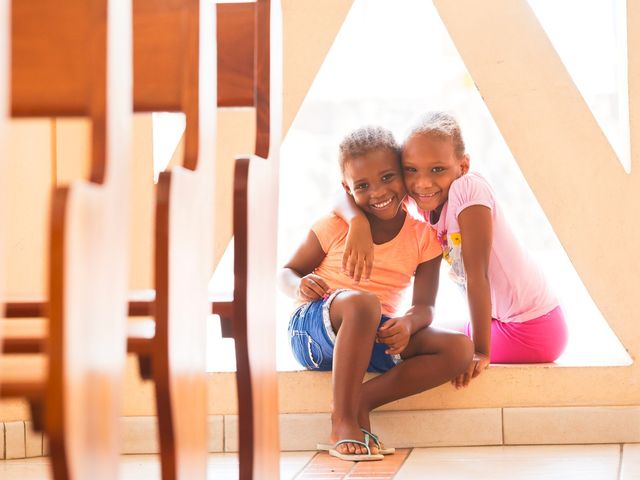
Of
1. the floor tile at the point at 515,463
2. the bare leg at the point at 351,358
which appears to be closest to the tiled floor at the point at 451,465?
the floor tile at the point at 515,463

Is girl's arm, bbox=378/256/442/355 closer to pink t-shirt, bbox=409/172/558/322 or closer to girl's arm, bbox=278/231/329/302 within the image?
pink t-shirt, bbox=409/172/558/322

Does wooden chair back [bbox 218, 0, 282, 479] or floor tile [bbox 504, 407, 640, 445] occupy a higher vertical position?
wooden chair back [bbox 218, 0, 282, 479]

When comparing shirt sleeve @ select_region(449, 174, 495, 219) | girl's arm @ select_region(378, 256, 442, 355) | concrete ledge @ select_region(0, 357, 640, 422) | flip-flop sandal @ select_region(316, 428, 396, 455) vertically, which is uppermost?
shirt sleeve @ select_region(449, 174, 495, 219)

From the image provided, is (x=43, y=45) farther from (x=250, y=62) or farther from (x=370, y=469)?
(x=370, y=469)

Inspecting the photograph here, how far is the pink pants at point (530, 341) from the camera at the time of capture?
294cm

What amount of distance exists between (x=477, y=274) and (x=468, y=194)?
8.4 inches

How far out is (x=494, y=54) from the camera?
2.98 metres

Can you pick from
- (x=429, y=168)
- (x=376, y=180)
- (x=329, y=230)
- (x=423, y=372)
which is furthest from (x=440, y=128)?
(x=423, y=372)

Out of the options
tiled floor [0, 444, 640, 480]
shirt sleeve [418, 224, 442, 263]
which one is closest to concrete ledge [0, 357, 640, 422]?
tiled floor [0, 444, 640, 480]

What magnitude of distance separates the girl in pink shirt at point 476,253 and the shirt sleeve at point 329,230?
2.9 inches

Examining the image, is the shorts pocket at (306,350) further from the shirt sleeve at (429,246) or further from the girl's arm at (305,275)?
the shirt sleeve at (429,246)

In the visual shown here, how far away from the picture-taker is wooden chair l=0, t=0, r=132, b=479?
Result: 1172 mm

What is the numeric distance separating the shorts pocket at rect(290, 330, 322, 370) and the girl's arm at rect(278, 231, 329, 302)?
99mm

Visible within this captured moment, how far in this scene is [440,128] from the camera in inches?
113
